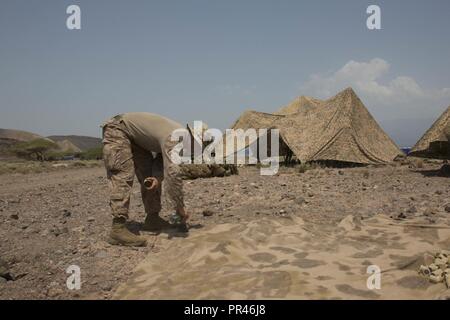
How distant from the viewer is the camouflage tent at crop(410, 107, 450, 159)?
9.37 m

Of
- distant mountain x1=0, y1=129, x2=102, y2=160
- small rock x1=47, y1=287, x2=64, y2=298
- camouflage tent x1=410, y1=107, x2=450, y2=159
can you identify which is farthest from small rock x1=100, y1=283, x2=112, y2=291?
distant mountain x1=0, y1=129, x2=102, y2=160

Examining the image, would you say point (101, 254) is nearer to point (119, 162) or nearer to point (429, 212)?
point (119, 162)

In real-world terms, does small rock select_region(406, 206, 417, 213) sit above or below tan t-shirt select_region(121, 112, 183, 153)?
below

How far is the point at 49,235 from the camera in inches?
188

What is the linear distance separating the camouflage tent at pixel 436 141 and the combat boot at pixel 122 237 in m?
7.69

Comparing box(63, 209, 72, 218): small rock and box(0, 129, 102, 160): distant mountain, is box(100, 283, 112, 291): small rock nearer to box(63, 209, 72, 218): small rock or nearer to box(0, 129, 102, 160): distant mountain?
box(63, 209, 72, 218): small rock

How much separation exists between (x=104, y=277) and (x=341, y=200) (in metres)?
4.06

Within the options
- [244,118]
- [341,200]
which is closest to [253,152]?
[244,118]

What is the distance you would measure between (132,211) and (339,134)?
8180 mm

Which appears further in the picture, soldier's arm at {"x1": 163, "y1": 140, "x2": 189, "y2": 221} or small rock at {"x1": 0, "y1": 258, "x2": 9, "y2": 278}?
soldier's arm at {"x1": 163, "y1": 140, "x2": 189, "y2": 221}

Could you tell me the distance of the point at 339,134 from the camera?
12414 mm

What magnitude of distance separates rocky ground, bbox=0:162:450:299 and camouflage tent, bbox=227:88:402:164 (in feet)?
8.01

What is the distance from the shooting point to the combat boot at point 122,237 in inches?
166

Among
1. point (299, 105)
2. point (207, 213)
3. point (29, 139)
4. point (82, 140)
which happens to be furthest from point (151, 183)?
point (82, 140)
